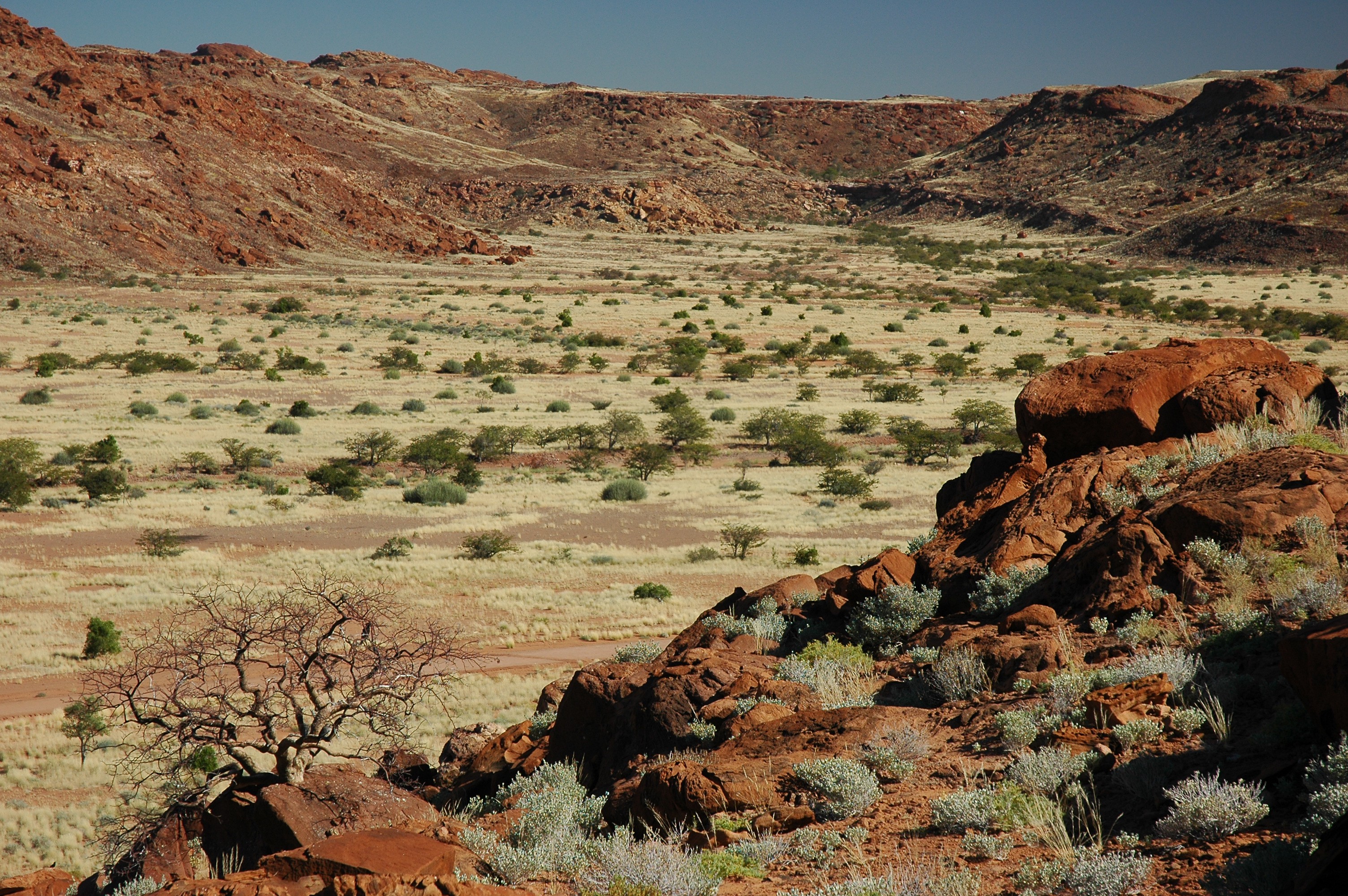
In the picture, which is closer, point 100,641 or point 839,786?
point 839,786

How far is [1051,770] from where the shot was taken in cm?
527

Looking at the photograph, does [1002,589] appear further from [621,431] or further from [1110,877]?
[621,431]

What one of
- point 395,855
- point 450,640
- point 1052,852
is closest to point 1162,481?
point 1052,852

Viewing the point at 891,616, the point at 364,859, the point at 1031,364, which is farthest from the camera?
the point at 1031,364

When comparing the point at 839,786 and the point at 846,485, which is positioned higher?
the point at 839,786

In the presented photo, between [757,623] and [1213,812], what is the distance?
18.0 ft

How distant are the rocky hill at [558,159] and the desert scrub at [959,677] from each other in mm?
74923

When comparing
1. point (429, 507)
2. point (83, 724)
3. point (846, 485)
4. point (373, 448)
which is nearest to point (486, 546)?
point (429, 507)

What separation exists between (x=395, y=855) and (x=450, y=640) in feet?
13.3

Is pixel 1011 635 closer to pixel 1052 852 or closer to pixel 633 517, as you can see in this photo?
pixel 1052 852

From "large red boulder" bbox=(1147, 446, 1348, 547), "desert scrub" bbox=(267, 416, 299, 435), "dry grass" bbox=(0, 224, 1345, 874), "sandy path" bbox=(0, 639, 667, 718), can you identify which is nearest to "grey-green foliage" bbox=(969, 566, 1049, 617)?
"large red boulder" bbox=(1147, 446, 1348, 547)

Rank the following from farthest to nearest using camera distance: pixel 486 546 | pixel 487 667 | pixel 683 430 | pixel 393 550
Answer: pixel 683 430, pixel 486 546, pixel 393 550, pixel 487 667

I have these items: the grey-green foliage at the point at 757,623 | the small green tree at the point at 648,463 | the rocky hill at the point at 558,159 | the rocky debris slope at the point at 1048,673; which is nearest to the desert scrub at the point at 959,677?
the rocky debris slope at the point at 1048,673

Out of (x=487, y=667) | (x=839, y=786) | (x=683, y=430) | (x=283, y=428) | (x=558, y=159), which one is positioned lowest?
(x=487, y=667)
